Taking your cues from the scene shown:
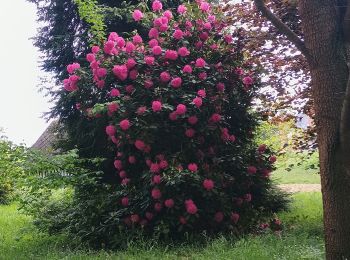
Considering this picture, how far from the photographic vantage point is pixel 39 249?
654 cm

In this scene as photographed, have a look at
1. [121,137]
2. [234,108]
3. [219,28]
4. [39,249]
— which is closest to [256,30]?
[219,28]

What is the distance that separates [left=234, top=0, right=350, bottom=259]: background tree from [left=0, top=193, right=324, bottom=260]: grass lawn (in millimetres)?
663

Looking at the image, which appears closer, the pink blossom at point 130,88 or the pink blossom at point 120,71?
the pink blossom at point 120,71

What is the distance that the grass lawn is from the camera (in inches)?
182

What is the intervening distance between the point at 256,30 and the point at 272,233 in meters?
3.14

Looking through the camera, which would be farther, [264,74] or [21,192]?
[21,192]

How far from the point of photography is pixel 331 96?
12.5 ft

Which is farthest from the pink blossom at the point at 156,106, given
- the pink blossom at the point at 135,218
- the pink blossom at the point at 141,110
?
the pink blossom at the point at 135,218

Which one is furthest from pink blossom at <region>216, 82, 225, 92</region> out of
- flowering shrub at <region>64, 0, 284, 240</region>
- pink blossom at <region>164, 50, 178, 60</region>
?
pink blossom at <region>164, 50, 178, 60</region>

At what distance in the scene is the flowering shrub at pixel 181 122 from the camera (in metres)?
6.10

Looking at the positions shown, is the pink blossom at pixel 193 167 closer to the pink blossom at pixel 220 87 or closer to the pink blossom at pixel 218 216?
the pink blossom at pixel 218 216

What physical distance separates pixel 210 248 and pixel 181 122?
1.94 meters

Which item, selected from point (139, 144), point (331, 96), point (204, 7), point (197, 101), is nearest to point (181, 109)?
point (197, 101)

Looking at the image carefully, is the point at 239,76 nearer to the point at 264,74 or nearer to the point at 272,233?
the point at 264,74
